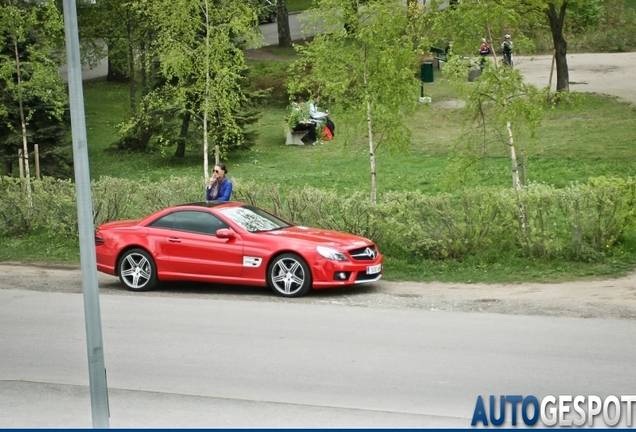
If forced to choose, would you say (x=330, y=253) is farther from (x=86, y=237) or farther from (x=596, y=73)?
(x=596, y=73)

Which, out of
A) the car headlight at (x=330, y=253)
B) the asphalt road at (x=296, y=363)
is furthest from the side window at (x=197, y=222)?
the car headlight at (x=330, y=253)

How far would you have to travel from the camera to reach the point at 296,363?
1107 cm

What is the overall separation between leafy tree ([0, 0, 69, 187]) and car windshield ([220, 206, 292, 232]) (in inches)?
283

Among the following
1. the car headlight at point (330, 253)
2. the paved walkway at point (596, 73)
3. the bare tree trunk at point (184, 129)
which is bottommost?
the car headlight at point (330, 253)

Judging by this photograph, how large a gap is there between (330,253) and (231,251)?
153 cm

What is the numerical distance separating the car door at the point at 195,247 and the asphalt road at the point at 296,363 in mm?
878

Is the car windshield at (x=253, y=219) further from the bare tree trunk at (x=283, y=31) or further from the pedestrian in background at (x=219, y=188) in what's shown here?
the bare tree trunk at (x=283, y=31)

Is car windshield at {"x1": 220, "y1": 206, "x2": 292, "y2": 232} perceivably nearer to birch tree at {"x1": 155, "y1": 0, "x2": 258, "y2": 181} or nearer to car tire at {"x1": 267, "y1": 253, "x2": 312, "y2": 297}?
car tire at {"x1": 267, "y1": 253, "x2": 312, "y2": 297}

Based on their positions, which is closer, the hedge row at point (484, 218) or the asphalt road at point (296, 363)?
the asphalt road at point (296, 363)

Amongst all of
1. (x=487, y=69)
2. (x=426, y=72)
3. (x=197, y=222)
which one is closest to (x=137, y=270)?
(x=197, y=222)

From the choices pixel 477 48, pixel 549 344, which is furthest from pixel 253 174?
pixel 549 344

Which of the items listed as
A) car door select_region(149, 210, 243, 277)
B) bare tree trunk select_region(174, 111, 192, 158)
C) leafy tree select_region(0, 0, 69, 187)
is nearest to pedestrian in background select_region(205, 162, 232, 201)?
car door select_region(149, 210, 243, 277)

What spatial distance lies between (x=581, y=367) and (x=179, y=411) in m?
4.17

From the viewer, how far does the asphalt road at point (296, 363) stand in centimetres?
941
